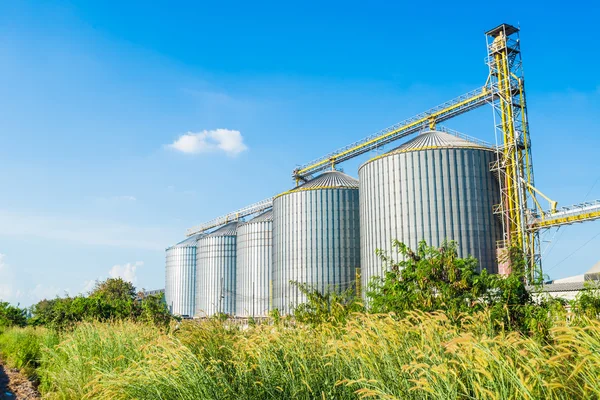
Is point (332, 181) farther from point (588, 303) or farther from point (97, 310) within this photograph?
point (588, 303)

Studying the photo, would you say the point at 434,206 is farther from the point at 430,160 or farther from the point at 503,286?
the point at 503,286

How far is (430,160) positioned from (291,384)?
171 ft

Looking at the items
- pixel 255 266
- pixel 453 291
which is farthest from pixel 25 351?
pixel 255 266

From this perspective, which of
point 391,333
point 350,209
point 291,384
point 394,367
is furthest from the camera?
point 350,209

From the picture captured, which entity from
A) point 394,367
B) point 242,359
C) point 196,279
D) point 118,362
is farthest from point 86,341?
point 196,279

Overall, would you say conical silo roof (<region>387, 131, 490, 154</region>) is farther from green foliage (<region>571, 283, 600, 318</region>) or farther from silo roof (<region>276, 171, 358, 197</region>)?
green foliage (<region>571, 283, 600, 318</region>)

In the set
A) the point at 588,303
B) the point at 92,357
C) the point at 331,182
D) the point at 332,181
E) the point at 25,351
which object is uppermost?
the point at 332,181

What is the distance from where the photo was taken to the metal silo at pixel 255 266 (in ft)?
275

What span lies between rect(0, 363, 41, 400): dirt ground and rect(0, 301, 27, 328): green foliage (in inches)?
1163

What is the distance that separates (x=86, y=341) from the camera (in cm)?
1545

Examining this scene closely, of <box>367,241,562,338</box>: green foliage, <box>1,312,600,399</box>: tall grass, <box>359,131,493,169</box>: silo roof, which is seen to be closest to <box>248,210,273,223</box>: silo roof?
<box>359,131,493,169</box>: silo roof

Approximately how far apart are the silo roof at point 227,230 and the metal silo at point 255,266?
9.60m

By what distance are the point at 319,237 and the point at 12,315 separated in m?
37.3

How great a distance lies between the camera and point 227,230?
101000 millimetres
